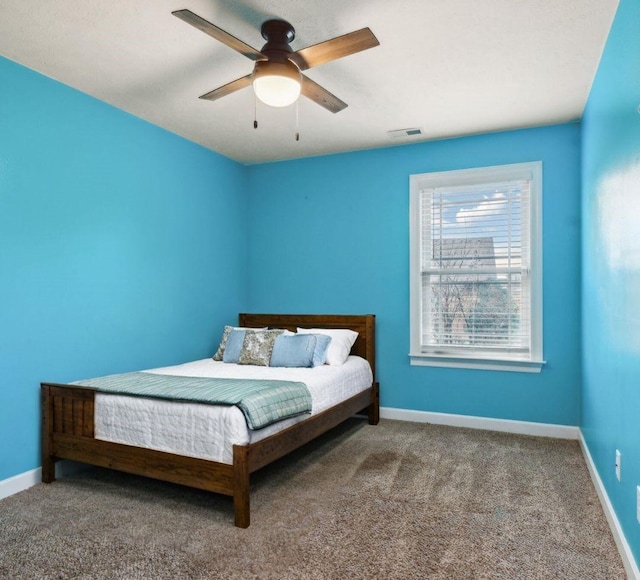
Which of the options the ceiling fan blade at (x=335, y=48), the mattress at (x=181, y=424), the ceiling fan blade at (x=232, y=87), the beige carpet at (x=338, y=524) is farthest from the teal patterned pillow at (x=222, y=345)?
the ceiling fan blade at (x=335, y=48)

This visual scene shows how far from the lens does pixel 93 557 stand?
6.93ft

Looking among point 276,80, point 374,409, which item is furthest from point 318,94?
point 374,409

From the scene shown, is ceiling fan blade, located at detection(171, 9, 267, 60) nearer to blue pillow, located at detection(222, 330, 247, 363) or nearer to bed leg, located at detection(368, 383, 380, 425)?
blue pillow, located at detection(222, 330, 247, 363)

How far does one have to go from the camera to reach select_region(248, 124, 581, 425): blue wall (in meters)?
3.84

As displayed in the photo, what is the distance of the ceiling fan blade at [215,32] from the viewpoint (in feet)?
6.36

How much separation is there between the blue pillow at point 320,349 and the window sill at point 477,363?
86 centimetres

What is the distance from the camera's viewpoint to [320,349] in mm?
3934

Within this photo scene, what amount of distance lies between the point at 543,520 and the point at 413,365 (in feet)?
6.53

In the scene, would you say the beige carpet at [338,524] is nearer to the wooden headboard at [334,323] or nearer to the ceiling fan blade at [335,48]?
the wooden headboard at [334,323]

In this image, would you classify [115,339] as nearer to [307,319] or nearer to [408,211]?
[307,319]

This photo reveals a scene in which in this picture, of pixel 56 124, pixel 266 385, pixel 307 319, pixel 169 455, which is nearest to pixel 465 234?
pixel 307 319

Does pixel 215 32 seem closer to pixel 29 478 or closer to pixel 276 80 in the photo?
pixel 276 80

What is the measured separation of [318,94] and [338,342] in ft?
7.03

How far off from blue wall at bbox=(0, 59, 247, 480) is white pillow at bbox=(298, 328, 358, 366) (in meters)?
1.13
